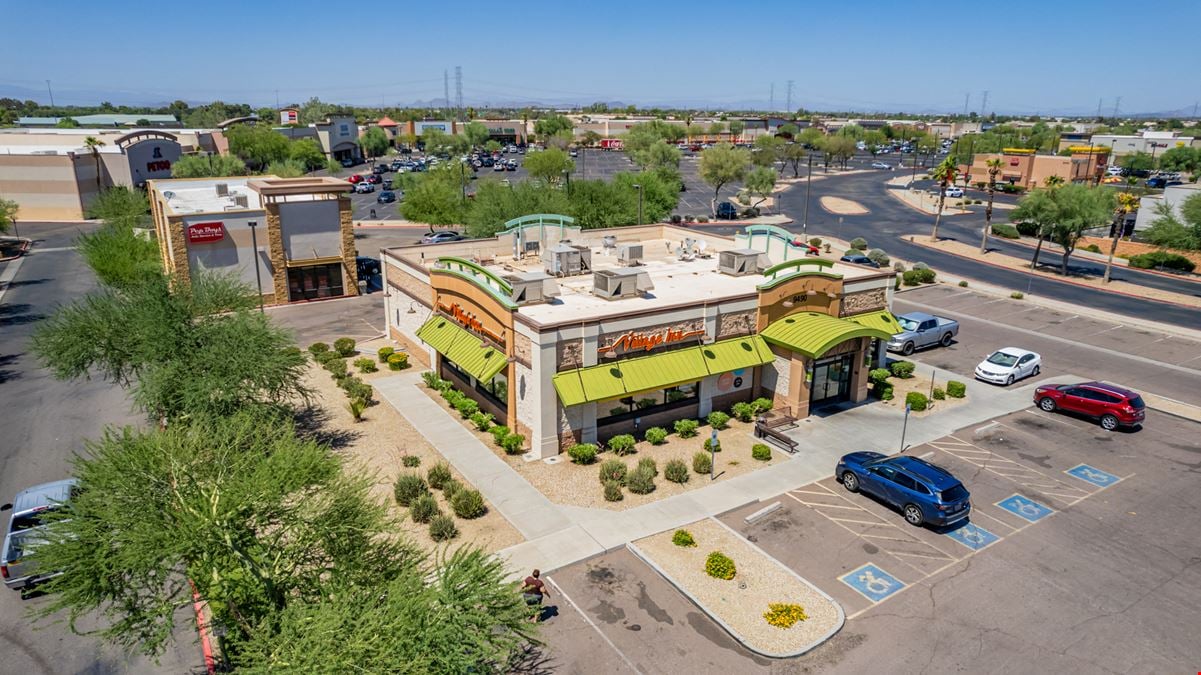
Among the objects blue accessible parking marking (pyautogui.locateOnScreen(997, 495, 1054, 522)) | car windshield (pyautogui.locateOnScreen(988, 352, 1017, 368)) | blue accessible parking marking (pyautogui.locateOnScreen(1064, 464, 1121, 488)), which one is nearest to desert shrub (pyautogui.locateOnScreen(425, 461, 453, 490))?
blue accessible parking marking (pyautogui.locateOnScreen(997, 495, 1054, 522))

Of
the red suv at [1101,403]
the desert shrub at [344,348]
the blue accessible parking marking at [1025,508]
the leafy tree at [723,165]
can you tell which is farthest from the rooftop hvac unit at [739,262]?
the leafy tree at [723,165]

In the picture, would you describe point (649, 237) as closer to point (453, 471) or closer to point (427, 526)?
point (453, 471)

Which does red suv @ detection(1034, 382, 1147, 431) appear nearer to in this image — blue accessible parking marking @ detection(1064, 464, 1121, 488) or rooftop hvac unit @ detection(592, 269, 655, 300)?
blue accessible parking marking @ detection(1064, 464, 1121, 488)

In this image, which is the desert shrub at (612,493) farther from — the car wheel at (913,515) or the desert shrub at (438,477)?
the car wheel at (913,515)

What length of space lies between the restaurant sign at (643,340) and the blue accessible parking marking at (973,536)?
11.7 meters

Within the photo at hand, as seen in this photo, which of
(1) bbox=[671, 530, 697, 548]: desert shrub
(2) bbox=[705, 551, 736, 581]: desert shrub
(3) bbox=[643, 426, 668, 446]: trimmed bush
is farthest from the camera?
(3) bbox=[643, 426, 668, 446]: trimmed bush

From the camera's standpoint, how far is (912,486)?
23078 mm

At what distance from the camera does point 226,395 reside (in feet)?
79.7

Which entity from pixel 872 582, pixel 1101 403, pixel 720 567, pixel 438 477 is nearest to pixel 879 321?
pixel 1101 403

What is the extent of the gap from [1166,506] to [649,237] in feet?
96.7

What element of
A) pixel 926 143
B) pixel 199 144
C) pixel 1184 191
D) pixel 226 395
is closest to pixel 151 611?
pixel 226 395

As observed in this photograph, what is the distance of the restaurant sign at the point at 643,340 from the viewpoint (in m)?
27.6

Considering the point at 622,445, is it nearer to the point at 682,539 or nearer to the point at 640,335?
the point at 640,335

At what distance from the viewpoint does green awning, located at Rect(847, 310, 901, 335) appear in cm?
3266
